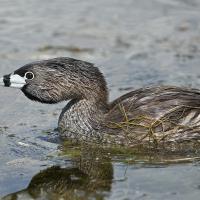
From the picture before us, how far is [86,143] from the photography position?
35.2 feet

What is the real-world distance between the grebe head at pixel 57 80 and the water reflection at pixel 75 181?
128cm

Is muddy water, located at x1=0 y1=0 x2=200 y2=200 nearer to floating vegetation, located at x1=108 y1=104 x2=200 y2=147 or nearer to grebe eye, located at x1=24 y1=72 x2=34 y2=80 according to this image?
floating vegetation, located at x1=108 y1=104 x2=200 y2=147

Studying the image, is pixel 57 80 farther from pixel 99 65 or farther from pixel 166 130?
pixel 99 65

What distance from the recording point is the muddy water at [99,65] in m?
8.85

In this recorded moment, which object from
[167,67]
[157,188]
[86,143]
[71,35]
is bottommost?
[157,188]

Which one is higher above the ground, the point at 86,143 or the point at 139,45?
the point at 139,45

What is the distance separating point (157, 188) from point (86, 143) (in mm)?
2351

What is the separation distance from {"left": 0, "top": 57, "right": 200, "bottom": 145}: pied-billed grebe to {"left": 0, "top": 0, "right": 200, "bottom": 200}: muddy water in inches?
19.1

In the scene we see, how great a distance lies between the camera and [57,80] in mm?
10898

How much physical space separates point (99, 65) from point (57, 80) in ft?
11.4

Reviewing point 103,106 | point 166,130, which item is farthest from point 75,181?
point 103,106

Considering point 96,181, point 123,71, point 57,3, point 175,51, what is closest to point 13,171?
point 96,181

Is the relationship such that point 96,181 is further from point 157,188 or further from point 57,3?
point 57,3

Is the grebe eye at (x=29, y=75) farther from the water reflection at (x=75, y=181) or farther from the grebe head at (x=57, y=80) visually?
the water reflection at (x=75, y=181)
